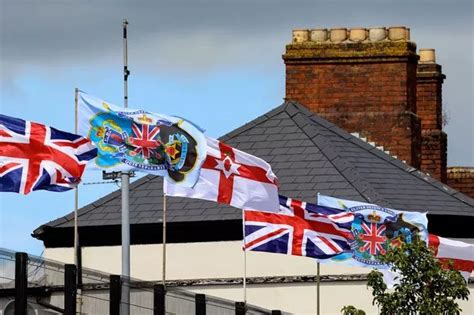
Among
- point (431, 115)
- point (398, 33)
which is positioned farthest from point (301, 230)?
point (431, 115)

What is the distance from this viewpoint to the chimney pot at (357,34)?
315 feet

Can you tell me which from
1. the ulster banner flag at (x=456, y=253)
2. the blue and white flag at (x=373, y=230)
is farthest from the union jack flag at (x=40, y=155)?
the ulster banner flag at (x=456, y=253)

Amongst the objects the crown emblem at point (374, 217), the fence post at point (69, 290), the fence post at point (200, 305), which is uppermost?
the crown emblem at point (374, 217)

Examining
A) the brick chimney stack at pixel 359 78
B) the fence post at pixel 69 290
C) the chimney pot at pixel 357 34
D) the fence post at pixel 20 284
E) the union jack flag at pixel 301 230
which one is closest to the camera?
the fence post at pixel 20 284

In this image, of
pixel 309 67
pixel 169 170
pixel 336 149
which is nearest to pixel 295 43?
pixel 309 67

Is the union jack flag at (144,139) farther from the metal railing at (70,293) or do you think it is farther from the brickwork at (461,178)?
the brickwork at (461,178)

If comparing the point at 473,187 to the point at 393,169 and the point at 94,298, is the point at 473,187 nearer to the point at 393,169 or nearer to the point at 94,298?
the point at 393,169

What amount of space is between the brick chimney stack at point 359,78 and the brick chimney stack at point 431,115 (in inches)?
187

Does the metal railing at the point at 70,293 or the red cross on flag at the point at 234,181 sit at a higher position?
the red cross on flag at the point at 234,181

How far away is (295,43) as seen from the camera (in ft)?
316

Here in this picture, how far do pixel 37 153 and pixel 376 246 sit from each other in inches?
449

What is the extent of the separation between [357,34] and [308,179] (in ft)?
43.6

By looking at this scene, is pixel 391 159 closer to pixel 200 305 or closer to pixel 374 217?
pixel 374 217

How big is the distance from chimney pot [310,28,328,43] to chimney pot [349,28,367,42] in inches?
26.7
